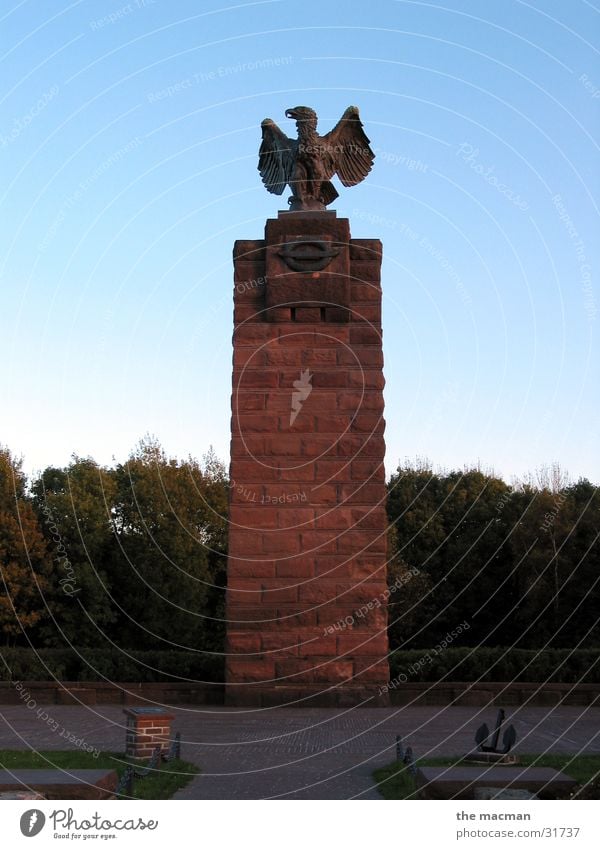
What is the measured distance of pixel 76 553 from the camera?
39.9 metres

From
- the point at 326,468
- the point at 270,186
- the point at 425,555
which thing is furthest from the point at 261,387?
the point at 425,555

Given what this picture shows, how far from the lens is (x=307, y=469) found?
1478cm

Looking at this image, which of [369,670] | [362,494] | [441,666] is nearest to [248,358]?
[362,494]

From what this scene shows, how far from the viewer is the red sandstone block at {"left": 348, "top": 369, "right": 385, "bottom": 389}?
1505 centimetres

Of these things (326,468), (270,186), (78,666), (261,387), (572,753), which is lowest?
(572,753)

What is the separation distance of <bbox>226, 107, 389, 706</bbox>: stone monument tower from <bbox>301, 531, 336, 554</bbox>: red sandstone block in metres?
0.02

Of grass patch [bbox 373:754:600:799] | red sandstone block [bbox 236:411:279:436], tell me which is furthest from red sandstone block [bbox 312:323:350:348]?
grass patch [bbox 373:754:600:799]

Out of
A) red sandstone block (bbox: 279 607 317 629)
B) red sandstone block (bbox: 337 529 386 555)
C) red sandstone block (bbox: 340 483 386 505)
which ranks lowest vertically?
red sandstone block (bbox: 279 607 317 629)

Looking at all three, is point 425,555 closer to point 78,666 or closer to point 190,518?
point 190,518

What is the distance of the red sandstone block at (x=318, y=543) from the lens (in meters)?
14.6

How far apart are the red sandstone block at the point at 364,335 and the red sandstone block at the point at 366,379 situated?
46cm

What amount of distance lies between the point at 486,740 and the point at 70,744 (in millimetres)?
4489

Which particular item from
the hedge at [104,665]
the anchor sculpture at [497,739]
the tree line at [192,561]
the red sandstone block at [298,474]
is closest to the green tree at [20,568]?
the tree line at [192,561]

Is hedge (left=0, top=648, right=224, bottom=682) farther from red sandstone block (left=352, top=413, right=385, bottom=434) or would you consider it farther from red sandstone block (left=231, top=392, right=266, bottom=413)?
red sandstone block (left=352, top=413, right=385, bottom=434)
